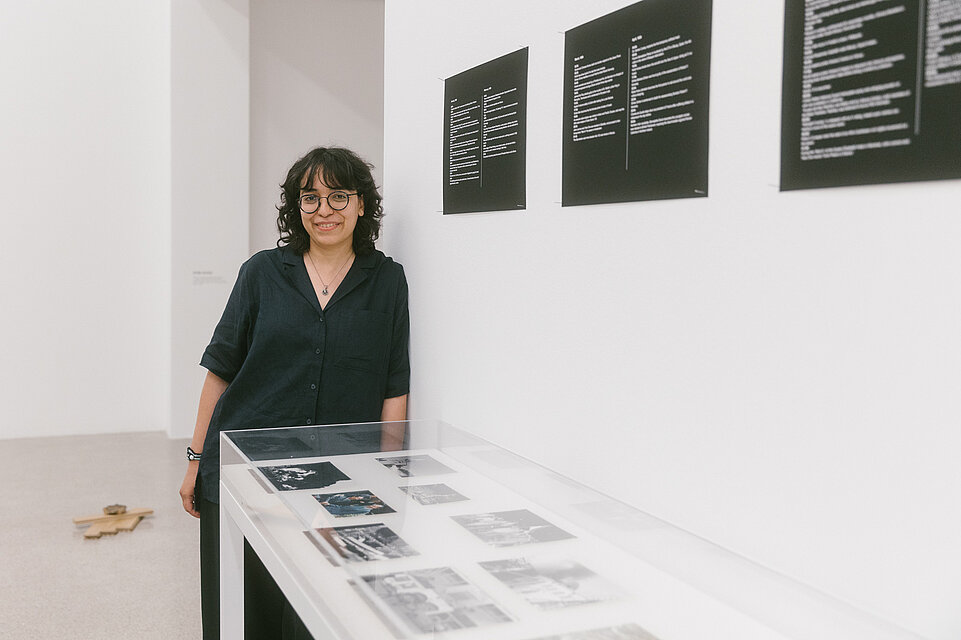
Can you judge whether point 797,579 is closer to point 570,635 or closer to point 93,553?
point 570,635

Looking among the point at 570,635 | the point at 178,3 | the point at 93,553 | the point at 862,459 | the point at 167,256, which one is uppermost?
the point at 178,3

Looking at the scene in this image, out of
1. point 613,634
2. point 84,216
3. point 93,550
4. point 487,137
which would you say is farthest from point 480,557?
point 84,216

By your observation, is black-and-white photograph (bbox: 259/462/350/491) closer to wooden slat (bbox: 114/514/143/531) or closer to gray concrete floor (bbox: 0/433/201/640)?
gray concrete floor (bbox: 0/433/201/640)

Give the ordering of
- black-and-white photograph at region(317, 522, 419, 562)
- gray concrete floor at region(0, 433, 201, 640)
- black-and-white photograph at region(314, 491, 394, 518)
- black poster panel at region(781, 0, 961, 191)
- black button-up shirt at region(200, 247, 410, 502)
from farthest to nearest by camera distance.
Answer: gray concrete floor at region(0, 433, 201, 640) < black button-up shirt at region(200, 247, 410, 502) < black-and-white photograph at region(314, 491, 394, 518) < black-and-white photograph at region(317, 522, 419, 562) < black poster panel at region(781, 0, 961, 191)

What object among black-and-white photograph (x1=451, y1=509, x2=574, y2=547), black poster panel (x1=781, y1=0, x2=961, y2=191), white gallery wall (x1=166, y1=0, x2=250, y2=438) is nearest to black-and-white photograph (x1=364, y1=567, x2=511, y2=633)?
black-and-white photograph (x1=451, y1=509, x2=574, y2=547)

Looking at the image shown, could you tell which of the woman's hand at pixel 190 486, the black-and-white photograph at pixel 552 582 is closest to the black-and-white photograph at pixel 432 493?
the black-and-white photograph at pixel 552 582

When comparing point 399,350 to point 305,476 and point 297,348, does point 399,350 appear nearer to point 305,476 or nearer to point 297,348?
point 297,348

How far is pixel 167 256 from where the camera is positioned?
615 cm

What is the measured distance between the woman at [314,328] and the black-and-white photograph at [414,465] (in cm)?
50

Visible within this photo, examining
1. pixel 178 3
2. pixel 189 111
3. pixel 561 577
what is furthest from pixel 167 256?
pixel 561 577

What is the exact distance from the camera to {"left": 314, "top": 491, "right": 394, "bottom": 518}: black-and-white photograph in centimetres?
150

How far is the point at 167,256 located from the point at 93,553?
9.29 ft

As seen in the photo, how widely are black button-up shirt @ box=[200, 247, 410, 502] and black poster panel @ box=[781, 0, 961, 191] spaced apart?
4.60ft

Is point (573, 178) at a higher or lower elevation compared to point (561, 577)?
higher
